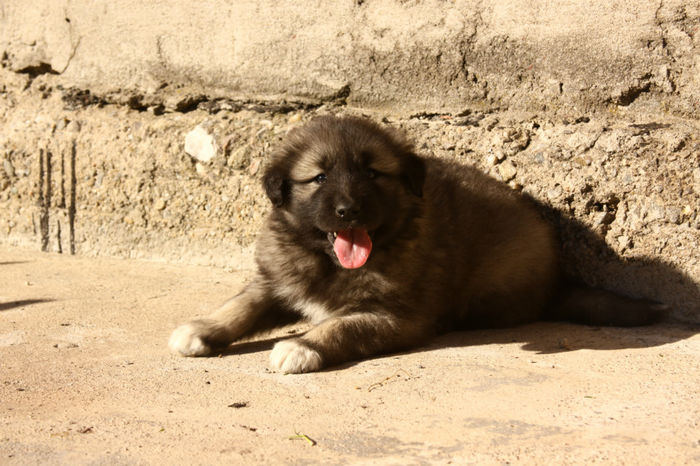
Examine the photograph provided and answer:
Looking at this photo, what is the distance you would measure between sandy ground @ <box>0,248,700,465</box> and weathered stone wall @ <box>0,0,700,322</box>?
0.70 metres

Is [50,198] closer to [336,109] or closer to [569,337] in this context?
[336,109]

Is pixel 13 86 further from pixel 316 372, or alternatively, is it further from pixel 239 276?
pixel 316 372

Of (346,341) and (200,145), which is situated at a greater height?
(200,145)

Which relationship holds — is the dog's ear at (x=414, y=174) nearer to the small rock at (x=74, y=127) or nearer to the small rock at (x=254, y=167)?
the small rock at (x=254, y=167)

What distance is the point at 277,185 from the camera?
10.9ft

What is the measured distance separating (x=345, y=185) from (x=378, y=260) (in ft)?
1.29

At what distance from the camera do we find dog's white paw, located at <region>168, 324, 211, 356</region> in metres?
3.15

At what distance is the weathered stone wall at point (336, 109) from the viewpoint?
371cm

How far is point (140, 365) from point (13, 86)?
3.02 m

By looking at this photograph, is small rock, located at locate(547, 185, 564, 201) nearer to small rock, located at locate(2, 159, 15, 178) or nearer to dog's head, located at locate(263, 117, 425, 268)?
dog's head, located at locate(263, 117, 425, 268)

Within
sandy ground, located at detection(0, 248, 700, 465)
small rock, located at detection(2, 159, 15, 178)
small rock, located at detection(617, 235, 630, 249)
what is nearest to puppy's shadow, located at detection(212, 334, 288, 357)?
sandy ground, located at detection(0, 248, 700, 465)

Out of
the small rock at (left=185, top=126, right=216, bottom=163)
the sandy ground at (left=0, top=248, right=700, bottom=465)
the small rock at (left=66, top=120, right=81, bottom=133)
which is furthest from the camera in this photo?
the small rock at (left=66, top=120, right=81, bottom=133)

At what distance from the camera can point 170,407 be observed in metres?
2.46

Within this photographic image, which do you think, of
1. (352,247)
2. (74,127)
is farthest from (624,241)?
(74,127)
